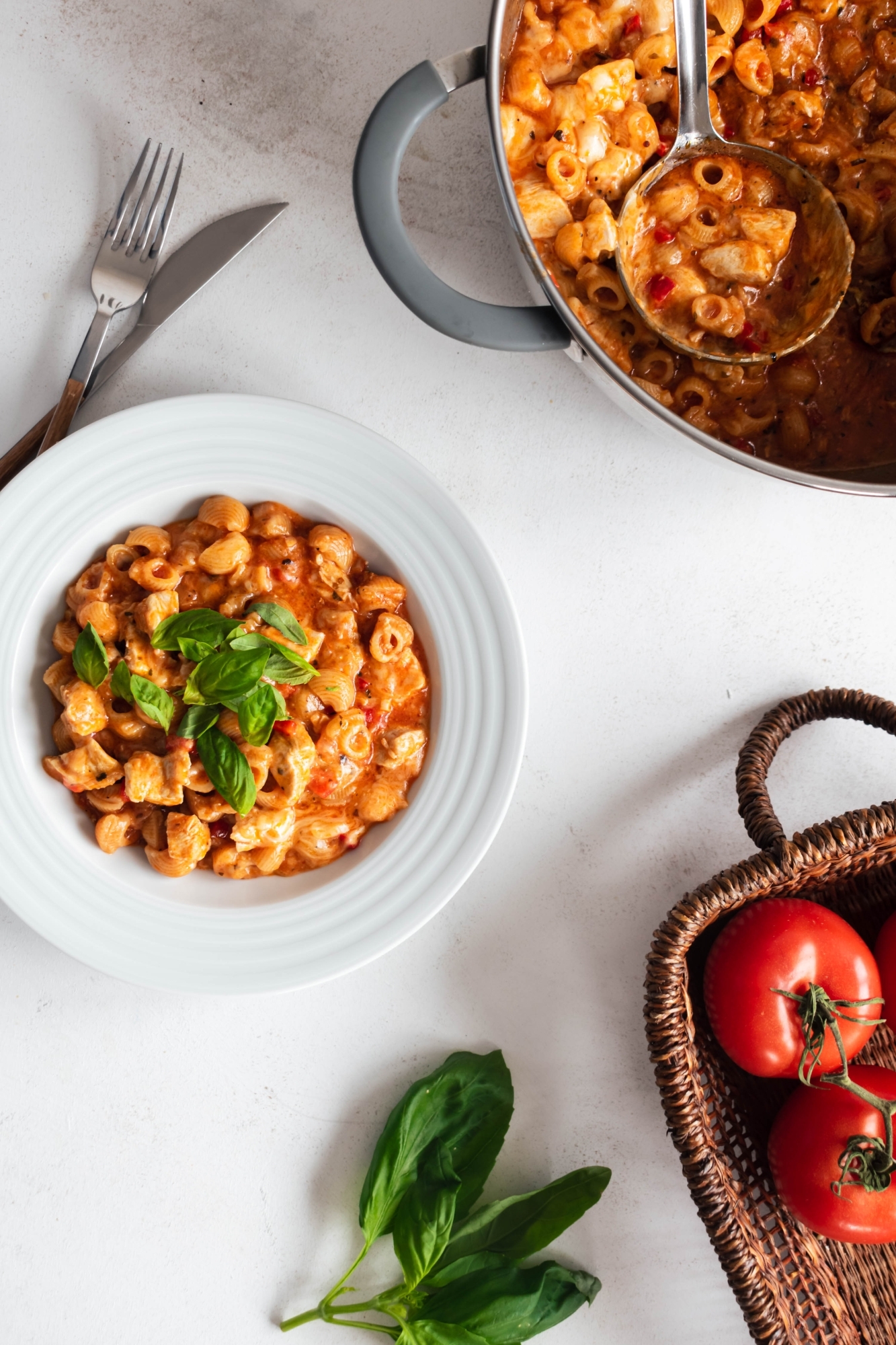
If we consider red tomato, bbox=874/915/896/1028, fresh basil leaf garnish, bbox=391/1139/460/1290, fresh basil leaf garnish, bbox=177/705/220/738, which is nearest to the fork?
fresh basil leaf garnish, bbox=177/705/220/738

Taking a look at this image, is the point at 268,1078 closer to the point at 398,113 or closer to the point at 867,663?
the point at 867,663

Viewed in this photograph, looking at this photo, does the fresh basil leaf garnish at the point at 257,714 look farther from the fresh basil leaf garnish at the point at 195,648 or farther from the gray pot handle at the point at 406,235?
the gray pot handle at the point at 406,235

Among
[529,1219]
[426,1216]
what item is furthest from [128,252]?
[529,1219]

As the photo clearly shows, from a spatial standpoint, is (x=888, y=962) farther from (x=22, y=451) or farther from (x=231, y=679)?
(x=22, y=451)

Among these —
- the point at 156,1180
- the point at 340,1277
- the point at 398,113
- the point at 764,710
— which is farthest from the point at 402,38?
the point at 340,1277

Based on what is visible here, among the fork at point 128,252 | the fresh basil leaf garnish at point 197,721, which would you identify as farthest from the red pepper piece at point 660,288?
the fresh basil leaf garnish at point 197,721
